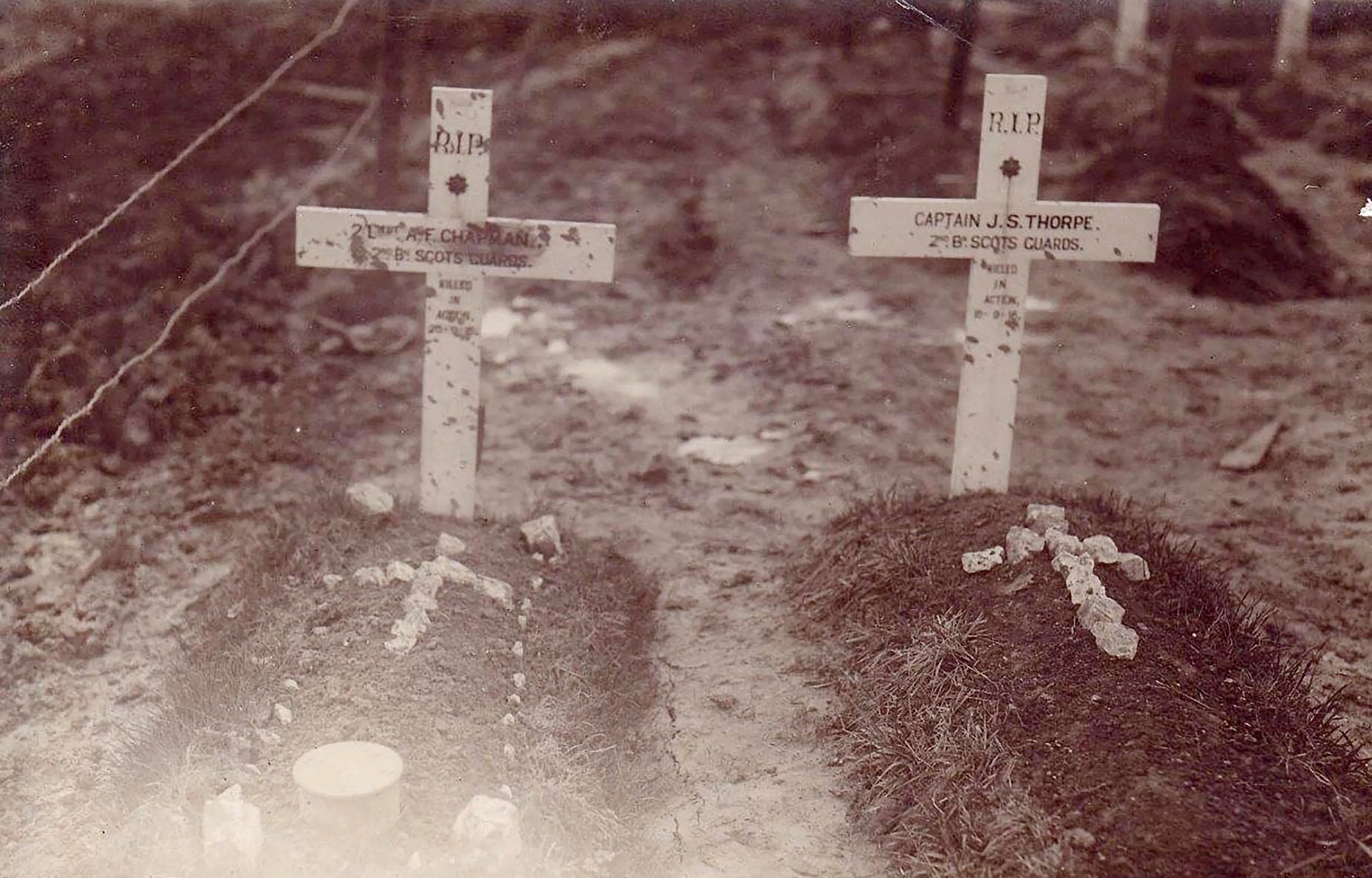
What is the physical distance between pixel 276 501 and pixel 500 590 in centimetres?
184

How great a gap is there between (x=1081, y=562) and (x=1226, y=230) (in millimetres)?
4865

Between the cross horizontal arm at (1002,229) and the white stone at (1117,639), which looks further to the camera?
the cross horizontal arm at (1002,229)

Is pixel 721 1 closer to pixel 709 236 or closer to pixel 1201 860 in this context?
pixel 709 236

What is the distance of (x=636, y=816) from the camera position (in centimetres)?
430

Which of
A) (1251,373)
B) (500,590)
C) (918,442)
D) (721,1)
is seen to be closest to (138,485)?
(500,590)

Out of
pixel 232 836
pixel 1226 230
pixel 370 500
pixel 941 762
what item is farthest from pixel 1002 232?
pixel 1226 230

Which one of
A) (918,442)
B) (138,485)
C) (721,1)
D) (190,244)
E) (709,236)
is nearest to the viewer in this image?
(138,485)

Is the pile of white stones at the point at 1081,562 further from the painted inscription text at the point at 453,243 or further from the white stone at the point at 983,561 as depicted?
the painted inscription text at the point at 453,243

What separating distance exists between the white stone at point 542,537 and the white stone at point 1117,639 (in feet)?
7.41

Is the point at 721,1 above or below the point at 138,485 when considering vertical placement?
above

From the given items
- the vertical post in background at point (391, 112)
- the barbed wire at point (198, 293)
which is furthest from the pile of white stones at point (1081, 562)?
the vertical post in background at point (391, 112)

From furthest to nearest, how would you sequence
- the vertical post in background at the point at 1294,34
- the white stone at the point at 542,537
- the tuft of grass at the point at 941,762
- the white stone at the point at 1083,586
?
the vertical post in background at the point at 1294,34
the white stone at the point at 542,537
the white stone at the point at 1083,586
the tuft of grass at the point at 941,762

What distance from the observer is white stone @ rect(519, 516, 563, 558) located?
224 inches

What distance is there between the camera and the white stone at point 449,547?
5.32 meters
